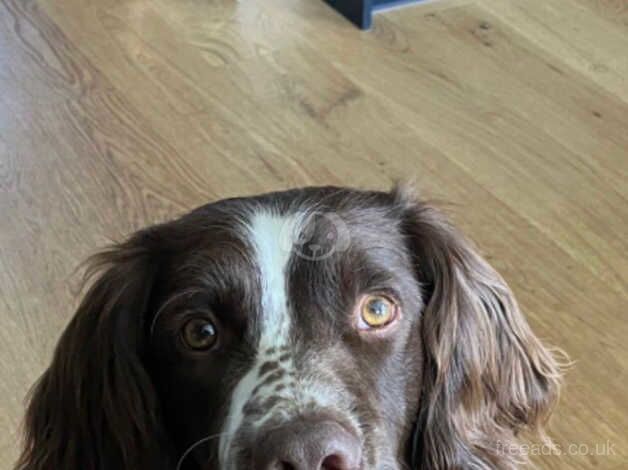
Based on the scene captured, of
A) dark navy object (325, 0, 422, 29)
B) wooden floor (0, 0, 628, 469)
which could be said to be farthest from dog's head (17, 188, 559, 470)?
dark navy object (325, 0, 422, 29)

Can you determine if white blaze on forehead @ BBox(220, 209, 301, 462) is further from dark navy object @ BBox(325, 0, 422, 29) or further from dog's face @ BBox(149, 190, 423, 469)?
dark navy object @ BBox(325, 0, 422, 29)

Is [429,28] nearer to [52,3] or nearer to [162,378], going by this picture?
[52,3]

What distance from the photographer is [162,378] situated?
5.65 feet

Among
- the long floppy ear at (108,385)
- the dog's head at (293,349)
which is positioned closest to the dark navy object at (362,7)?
the dog's head at (293,349)

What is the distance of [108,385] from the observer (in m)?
1.75

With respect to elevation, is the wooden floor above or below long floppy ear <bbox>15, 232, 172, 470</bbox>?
below

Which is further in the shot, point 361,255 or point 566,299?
point 566,299

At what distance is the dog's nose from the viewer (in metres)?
1.42

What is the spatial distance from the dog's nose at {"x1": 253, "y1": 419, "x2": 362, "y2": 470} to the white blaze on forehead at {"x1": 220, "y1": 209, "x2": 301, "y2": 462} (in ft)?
0.34

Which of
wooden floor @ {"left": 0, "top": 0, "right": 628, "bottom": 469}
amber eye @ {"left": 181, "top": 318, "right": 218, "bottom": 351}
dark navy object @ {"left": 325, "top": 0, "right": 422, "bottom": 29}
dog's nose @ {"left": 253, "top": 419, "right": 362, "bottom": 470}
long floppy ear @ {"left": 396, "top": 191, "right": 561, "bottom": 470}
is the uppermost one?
dog's nose @ {"left": 253, "top": 419, "right": 362, "bottom": 470}

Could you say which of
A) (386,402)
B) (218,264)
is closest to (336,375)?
(386,402)

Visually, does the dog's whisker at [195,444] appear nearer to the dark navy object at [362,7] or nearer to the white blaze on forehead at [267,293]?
the white blaze on forehead at [267,293]

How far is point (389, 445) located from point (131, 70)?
6.96ft

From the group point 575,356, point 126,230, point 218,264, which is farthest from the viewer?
point 126,230
